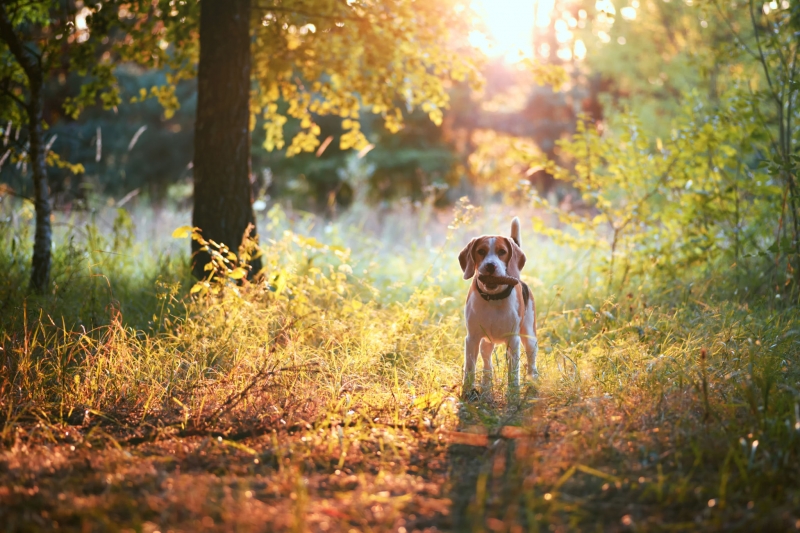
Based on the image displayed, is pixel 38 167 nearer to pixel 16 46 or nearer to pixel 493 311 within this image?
pixel 16 46

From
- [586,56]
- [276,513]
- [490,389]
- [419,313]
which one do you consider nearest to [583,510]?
[276,513]

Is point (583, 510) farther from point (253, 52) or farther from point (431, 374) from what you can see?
point (253, 52)

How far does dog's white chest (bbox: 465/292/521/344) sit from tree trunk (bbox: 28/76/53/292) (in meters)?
3.55

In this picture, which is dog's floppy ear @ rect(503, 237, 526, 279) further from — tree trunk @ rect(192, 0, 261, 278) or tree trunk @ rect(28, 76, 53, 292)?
tree trunk @ rect(28, 76, 53, 292)

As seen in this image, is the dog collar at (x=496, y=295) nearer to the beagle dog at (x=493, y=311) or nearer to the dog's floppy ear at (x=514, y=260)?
the beagle dog at (x=493, y=311)

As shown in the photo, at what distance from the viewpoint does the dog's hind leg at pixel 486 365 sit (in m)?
4.36

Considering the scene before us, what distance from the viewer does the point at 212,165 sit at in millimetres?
5910

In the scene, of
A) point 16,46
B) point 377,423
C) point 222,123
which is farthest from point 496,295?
point 16,46


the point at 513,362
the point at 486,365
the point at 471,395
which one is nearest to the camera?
the point at 471,395

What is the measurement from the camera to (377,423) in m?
3.71

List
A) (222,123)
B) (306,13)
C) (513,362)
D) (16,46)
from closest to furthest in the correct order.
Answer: (513,362), (16,46), (222,123), (306,13)

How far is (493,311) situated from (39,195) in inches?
153

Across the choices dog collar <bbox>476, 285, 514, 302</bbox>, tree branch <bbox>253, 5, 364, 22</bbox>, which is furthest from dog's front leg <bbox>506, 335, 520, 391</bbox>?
tree branch <bbox>253, 5, 364, 22</bbox>

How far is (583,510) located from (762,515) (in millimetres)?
611
